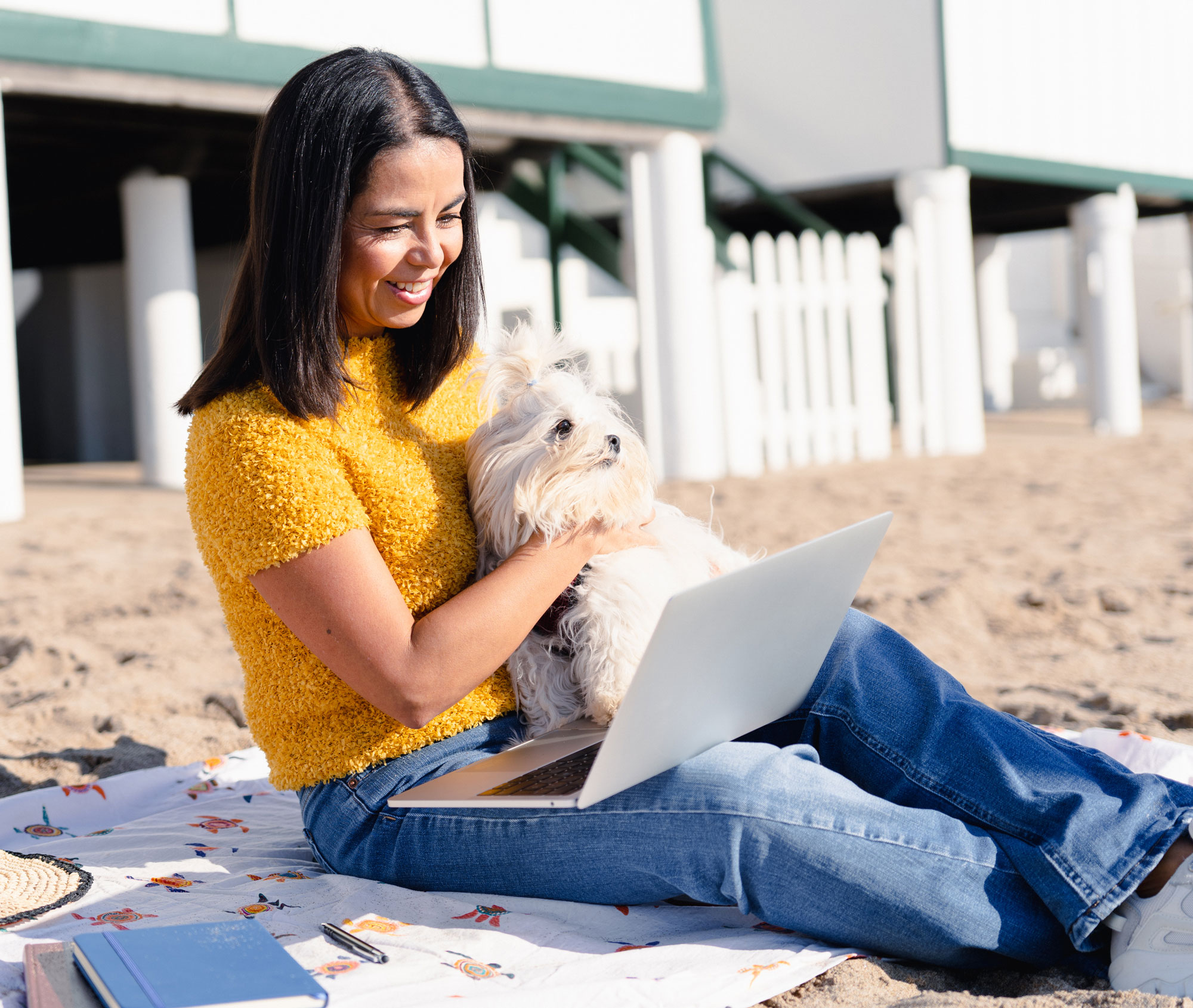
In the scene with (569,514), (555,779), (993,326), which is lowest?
(555,779)

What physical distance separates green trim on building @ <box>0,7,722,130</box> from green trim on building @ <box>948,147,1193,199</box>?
2531mm

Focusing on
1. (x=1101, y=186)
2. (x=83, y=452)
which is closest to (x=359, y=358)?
(x=1101, y=186)

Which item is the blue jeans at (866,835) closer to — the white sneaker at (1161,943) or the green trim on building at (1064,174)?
the white sneaker at (1161,943)

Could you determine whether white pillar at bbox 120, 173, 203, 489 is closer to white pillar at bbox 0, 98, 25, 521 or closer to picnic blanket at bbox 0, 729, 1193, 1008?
white pillar at bbox 0, 98, 25, 521

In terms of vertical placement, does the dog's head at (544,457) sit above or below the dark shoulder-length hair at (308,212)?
below

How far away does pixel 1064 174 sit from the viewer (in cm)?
1091

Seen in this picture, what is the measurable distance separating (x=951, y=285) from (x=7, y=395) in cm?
693

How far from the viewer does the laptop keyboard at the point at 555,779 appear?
1.76 meters

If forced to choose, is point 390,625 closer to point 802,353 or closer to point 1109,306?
point 802,353

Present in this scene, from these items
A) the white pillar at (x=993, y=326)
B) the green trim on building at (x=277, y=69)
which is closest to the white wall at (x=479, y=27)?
the green trim on building at (x=277, y=69)

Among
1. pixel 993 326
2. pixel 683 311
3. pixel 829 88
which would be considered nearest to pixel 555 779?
pixel 683 311

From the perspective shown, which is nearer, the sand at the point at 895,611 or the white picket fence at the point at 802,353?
the sand at the point at 895,611

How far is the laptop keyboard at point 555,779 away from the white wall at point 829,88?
8.86m

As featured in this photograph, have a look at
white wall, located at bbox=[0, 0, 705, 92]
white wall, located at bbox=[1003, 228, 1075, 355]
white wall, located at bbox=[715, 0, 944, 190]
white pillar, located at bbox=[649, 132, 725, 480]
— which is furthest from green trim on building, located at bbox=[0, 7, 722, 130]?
white wall, located at bbox=[1003, 228, 1075, 355]
